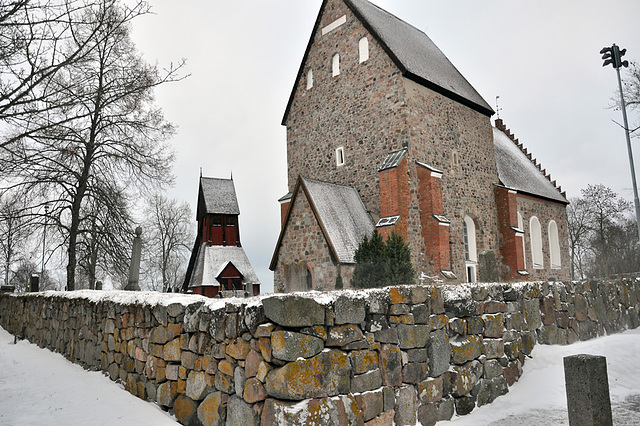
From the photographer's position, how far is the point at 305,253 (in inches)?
602

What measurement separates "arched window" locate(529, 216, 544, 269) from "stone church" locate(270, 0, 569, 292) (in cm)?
48

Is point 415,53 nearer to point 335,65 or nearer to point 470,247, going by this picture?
point 335,65

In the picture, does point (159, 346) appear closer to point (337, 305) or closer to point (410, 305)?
point (337, 305)

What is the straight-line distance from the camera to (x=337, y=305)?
4293 mm

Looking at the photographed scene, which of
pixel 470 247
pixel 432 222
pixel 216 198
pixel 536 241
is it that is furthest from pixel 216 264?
pixel 536 241

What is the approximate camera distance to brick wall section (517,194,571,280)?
22.6 meters

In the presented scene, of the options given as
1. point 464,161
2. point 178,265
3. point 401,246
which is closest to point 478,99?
point 464,161

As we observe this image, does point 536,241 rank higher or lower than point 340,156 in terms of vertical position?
lower

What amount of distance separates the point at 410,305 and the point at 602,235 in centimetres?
3506

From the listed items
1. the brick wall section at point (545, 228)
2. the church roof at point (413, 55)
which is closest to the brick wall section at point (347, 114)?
the church roof at point (413, 55)

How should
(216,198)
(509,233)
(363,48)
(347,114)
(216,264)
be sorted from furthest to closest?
(216,198) < (216,264) < (509,233) < (347,114) < (363,48)

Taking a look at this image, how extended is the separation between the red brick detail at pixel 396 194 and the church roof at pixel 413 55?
3.69 metres

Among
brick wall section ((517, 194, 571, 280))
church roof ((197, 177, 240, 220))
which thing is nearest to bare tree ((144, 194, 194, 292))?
church roof ((197, 177, 240, 220))

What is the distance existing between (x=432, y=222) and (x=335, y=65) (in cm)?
797
